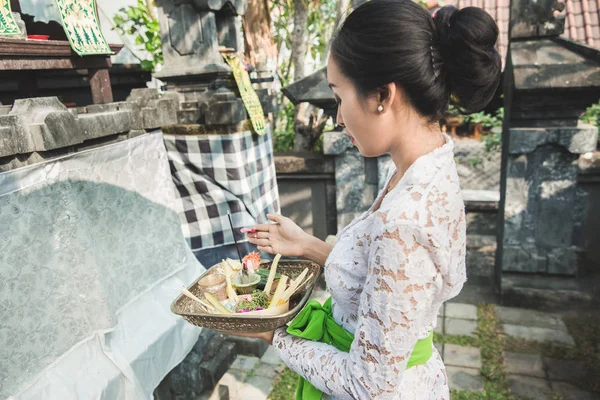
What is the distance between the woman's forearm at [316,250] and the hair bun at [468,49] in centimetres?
92

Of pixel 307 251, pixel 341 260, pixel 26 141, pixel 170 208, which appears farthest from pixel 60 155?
pixel 341 260

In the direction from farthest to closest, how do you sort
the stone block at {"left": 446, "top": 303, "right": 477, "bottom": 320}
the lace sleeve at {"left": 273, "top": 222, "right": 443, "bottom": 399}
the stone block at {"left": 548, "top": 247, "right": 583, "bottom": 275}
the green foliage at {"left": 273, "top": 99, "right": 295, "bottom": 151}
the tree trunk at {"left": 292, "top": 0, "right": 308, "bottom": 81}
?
the green foliage at {"left": 273, "top": 99, "right": 295, "bottom": 151} < the tree trunk at {"left": 292, "top": 0, "right": 308, "bottom": 81} < the stone block at {"left": 446, "top": 303, "right": 477, "bottom": 320} < the stone block at {"left": 548, "top": 247, "right": 583, "bottom": 275} < the lace sleeve at {"left": 273, "top": 222, "right": 443, "bottom": 399}

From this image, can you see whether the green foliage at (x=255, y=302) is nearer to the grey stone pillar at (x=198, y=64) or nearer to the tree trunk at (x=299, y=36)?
the grey stone pillar at (x=198, y=64)

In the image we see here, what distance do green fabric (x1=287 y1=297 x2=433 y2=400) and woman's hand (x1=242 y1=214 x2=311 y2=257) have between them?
363 millimetres

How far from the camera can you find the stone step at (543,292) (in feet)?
14.2

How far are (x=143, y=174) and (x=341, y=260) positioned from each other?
152cm

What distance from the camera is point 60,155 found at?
6.45 ft

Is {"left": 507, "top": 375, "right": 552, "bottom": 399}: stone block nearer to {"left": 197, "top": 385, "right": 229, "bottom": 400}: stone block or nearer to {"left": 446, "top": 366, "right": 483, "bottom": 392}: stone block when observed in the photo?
{"left": 446, "top": 366, "right": 483, "bottom": 392}: stone block

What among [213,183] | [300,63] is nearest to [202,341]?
[213,183]

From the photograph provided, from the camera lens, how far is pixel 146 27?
A: 14.7ft

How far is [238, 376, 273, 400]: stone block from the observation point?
3.44 meters

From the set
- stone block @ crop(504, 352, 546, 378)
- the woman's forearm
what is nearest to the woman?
the woman's forearm

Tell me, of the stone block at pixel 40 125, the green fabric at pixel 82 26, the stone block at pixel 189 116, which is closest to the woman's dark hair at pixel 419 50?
the stone block at pixel 40 125

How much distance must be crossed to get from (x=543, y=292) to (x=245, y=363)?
9.98 feet
